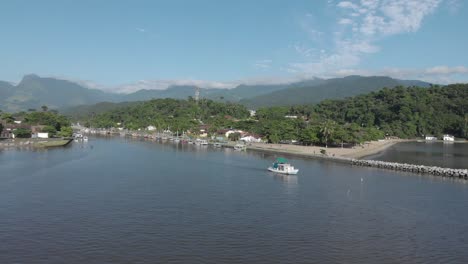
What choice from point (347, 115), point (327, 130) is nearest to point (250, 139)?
point (327, 130)

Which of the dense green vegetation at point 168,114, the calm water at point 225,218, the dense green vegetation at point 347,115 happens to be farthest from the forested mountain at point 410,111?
the calm water at point 225,218

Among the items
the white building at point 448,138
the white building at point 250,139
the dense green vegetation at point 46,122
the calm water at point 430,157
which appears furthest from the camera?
the white building at point 448,138

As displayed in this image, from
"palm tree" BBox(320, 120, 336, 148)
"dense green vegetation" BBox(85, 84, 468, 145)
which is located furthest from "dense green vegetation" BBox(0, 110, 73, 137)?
"palm tree" BBox(320, 120, 336, 148)

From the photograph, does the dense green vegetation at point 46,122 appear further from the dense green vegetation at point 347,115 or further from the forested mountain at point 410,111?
the forested mountain at point 410,111

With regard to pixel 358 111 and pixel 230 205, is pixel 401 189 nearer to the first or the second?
pixel 230 205

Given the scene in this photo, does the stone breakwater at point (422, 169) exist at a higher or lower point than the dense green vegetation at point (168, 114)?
lower

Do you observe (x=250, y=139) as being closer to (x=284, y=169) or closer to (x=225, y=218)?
(x=284, y=169)
